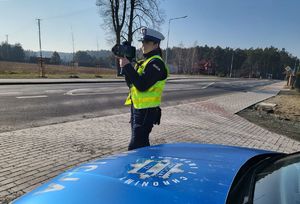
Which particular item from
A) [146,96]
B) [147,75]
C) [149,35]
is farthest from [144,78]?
[149,35]

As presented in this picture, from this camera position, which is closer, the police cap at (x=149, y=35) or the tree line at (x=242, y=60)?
the police cap at (x=149, y=35)

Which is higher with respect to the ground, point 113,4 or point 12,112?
point 113,4

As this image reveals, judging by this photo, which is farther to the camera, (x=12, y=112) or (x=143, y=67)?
(x=12, y=112)

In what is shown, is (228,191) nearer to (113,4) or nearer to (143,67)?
(143,67)

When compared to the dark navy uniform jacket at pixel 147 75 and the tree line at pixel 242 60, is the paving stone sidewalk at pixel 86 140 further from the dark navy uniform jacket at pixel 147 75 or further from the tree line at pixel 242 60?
the tree line at pixel 242 60

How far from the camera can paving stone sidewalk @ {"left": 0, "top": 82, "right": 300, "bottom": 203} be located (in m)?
4.11

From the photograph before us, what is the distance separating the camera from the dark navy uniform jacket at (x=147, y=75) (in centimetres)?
320

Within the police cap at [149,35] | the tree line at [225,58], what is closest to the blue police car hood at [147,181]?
the police cap at [149,35]

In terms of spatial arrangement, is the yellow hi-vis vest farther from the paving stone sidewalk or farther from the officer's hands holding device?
the paving stone sidewalk

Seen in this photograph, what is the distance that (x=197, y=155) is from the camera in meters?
2.52

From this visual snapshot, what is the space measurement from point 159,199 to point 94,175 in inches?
21.9

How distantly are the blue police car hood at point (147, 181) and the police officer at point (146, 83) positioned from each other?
3.23 ft

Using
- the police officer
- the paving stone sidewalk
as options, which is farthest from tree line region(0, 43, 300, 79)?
the police officer

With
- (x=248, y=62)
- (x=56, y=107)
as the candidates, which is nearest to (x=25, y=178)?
(x=56, y=107)
